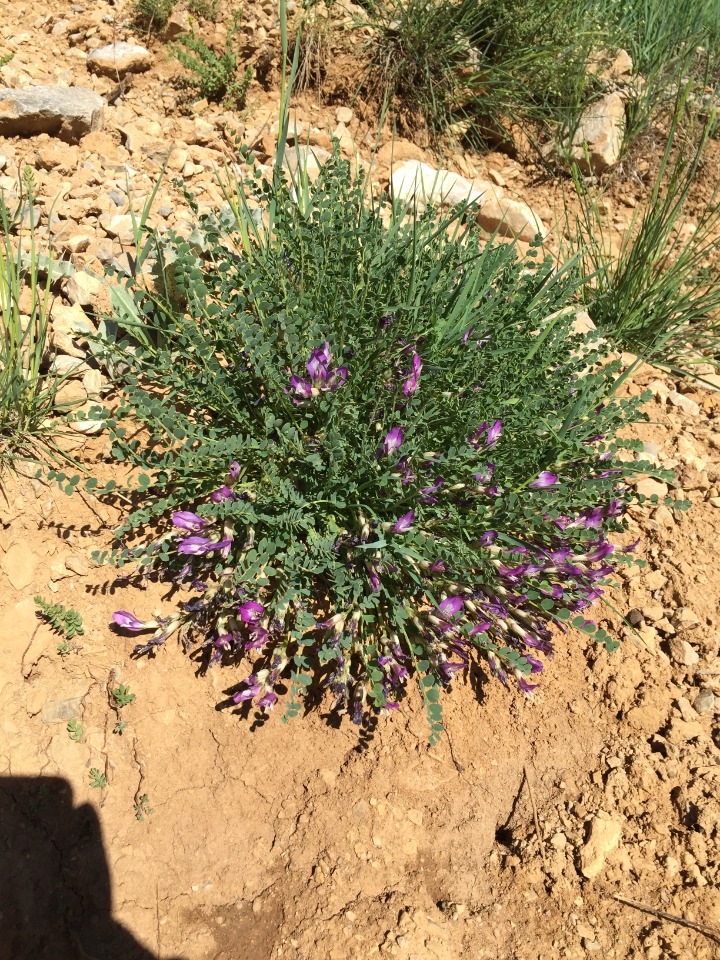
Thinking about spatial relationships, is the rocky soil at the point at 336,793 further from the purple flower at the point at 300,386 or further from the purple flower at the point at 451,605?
the purple flower at the point at 300,386

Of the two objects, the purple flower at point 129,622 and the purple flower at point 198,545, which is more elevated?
the purple flower at point 198,545

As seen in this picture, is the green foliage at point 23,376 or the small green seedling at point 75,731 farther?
the green foliage at point 23,376

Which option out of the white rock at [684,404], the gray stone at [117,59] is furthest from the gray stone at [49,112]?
the white rock at [684,404]

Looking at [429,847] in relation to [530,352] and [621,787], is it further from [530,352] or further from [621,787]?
[530,352]

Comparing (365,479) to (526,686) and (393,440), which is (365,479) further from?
(526,686)

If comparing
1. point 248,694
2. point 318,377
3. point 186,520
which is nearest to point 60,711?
point 248,694

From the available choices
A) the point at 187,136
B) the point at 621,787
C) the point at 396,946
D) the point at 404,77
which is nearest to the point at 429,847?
the point at 396,946
